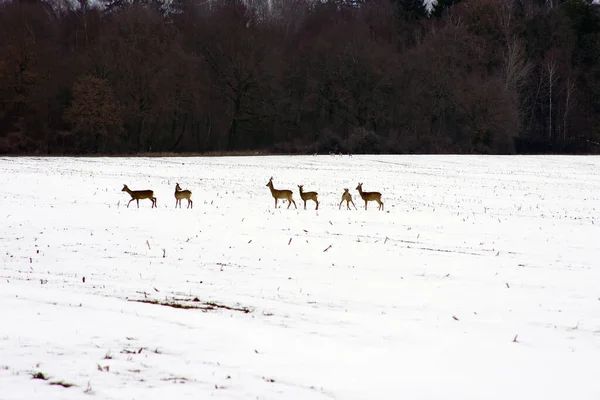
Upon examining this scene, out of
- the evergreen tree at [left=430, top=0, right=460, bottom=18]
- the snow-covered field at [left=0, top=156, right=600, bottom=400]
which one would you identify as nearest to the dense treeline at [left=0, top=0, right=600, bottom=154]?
the evergreen tree at [left=430, top=0, right=460, bottom=18]

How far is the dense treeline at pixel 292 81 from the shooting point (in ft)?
209

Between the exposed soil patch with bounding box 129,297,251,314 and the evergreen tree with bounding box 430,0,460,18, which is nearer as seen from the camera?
the exposed soil patch with bounding box 129,297,251,314

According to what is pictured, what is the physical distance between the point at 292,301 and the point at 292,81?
6478cm

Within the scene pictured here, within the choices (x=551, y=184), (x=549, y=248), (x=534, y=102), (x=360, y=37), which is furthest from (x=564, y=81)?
(x=549, y=248)

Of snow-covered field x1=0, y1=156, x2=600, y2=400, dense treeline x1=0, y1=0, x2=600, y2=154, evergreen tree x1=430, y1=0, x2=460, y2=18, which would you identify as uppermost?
evergreen tree x1=430, y1=0, x2=460, y2=18

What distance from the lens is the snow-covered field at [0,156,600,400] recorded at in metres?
7.36

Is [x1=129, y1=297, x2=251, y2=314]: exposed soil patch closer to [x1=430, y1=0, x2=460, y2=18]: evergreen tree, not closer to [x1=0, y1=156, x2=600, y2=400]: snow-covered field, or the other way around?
[x1=0, y1=156, x2=600, y2=400]: snow-covered field

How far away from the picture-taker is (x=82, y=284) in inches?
449

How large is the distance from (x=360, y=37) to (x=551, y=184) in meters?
43.2

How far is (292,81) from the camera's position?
73875 mm

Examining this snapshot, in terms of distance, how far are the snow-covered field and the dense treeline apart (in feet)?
135

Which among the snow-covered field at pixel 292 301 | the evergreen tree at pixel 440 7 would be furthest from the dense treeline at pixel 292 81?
the snow-covered field at pixel 292 301

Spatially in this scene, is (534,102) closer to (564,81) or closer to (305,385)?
(564,81)

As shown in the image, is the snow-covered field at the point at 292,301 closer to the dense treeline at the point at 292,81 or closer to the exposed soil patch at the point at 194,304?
the exposed soil patch at the point at 194,304
